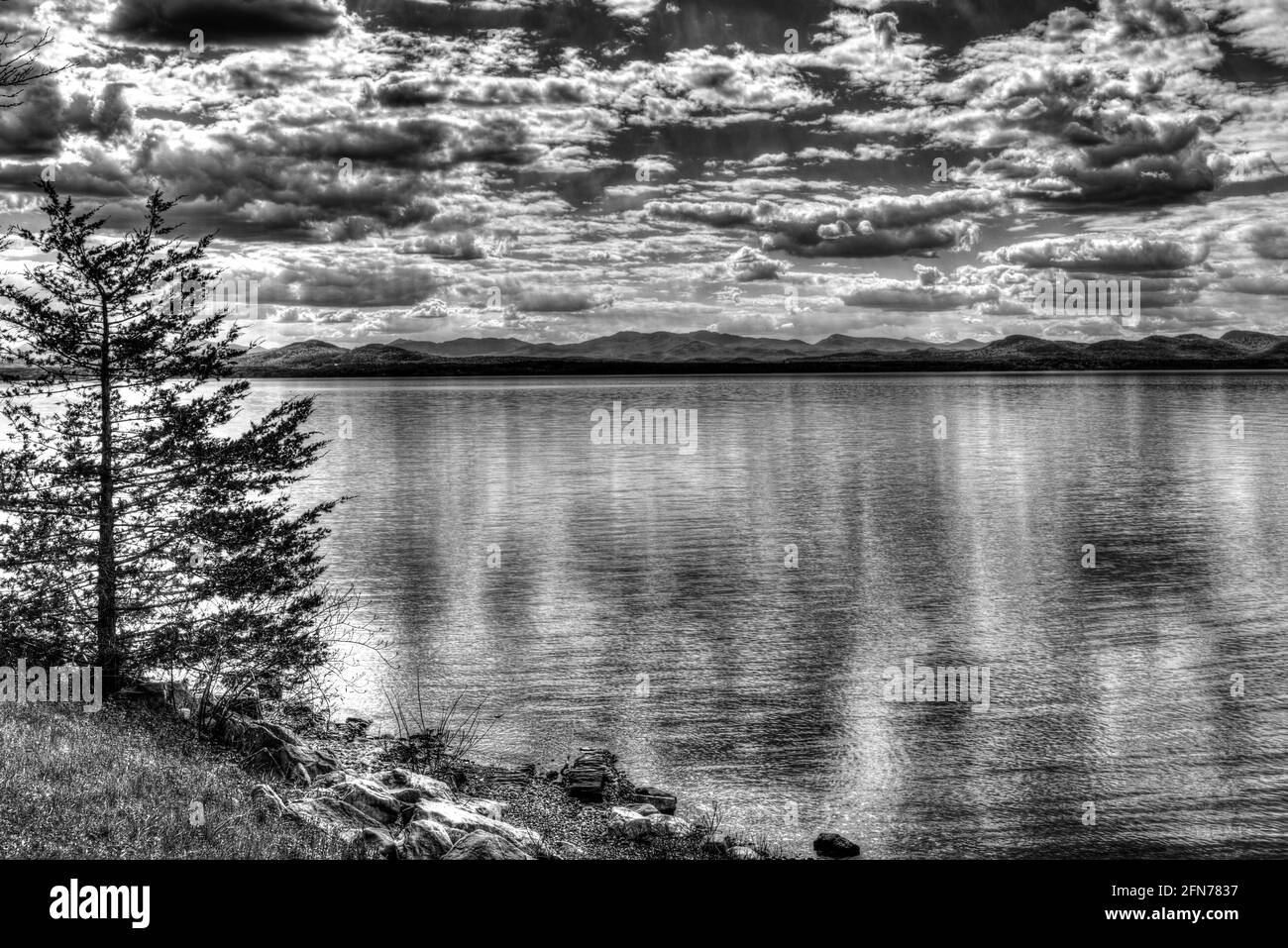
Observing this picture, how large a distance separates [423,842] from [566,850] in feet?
10.6

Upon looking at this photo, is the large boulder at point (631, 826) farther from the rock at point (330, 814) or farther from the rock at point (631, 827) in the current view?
the rock at point (330, 814)

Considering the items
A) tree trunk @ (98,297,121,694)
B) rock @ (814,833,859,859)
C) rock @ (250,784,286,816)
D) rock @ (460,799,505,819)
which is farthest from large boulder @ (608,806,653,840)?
tree trunk @ (98,297,121,694)

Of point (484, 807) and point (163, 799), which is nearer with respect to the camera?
point (163, 799)

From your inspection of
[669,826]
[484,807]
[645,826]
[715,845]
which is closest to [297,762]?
[484,807]

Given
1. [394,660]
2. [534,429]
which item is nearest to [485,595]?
[394,660]

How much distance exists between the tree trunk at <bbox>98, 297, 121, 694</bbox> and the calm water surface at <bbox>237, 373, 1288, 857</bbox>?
757 cm

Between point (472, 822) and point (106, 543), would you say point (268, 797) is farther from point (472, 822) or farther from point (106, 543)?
point (106, 543)

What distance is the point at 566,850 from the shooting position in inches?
719

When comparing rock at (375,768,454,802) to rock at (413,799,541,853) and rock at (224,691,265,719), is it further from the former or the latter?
rock at (224,691,265,719)

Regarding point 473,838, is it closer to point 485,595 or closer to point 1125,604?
point 485,595

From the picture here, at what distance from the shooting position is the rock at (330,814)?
648 inches

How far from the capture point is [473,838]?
16000mm

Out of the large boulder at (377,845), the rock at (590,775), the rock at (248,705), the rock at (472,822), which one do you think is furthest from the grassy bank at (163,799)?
the rock at (248,705)

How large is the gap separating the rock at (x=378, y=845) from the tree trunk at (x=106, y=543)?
11.6 metres
